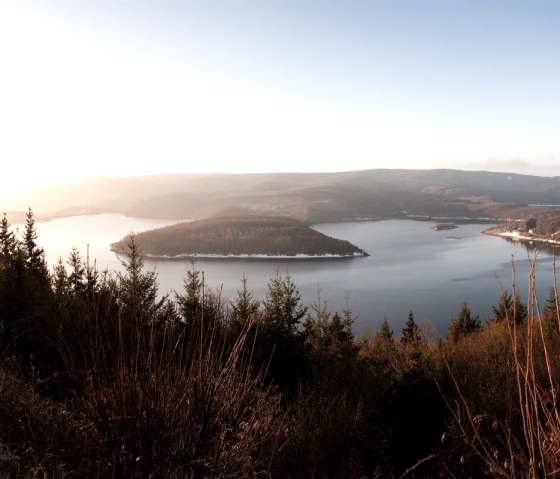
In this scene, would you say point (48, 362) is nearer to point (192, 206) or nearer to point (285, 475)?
point (285, 475)

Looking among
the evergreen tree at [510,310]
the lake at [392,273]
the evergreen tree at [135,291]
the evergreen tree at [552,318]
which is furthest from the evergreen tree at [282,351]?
A: the lake at [392,273]

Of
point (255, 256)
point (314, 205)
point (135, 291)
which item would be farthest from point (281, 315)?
point (314, 205)

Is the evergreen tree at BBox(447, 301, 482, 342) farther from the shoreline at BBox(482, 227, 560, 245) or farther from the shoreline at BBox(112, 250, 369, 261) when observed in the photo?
the shoreline at BBox(482, 227, 560, 245)

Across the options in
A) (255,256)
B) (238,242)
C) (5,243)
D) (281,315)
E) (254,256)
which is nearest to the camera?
(281,315)

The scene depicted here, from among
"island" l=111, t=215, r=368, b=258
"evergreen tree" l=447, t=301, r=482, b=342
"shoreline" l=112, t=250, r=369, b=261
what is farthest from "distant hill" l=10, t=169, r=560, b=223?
"evergreen tree" l=447, t=301, r=482, b=342

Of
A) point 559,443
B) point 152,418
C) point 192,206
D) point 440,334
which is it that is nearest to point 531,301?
point 559,443

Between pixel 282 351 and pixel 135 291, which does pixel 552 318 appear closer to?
pixel 282 351
